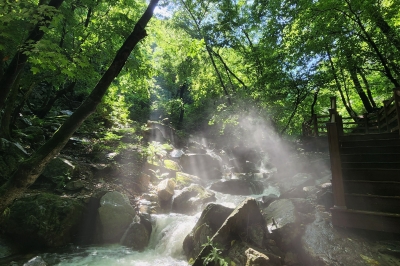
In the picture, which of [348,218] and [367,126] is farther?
[367,126]

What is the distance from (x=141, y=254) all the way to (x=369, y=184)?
264 inches

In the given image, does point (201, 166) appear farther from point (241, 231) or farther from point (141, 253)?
point (241, 231)

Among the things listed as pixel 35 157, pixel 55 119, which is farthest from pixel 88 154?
pixel 35 157

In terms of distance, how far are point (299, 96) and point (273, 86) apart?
1.85m

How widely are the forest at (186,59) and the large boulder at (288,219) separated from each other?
4802 millimetres

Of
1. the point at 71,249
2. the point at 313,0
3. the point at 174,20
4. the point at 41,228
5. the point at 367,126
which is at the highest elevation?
the point at 174,20

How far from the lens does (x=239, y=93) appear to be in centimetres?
1603

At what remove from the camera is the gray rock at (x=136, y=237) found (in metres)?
7.12

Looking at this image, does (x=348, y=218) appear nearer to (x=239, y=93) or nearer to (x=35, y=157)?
(x=35, y=157)

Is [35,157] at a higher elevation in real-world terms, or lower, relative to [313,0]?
lower

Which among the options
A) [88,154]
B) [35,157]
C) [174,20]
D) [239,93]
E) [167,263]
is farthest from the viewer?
[174,20]

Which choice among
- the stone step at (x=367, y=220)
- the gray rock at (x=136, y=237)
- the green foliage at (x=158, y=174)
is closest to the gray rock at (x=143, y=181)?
the green foliage at (x=158, y=174)

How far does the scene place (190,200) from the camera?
9.80m

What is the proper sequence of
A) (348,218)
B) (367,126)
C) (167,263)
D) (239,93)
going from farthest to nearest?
(239,93), (367,126), (167,263), (348,218)
